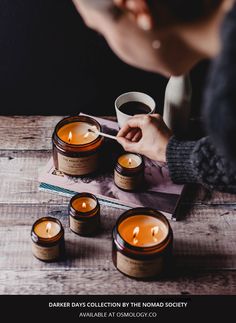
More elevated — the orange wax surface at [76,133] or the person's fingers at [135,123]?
the person's fingers at [135,123]

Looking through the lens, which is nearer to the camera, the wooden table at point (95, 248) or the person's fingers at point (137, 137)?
the wooden table at point (95, 248)

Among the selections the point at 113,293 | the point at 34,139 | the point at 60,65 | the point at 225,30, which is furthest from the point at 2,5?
the point at 225,30

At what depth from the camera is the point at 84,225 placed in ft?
3.86

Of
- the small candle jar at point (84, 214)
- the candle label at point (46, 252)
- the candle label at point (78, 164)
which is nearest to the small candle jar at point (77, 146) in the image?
the candle label at point (78, 164)

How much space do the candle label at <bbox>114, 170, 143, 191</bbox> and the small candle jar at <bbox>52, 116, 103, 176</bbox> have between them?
67 millimetres

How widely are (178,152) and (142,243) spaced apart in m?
0.21

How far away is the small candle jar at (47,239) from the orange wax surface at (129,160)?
0.22 meters

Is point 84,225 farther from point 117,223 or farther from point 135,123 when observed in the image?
point 135,123

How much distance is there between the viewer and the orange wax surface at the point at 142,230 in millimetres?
1120

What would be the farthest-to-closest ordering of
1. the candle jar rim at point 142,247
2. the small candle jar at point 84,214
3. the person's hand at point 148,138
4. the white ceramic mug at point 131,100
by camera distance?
1. the white ceramic mug at point 131,100
2. the person's hand at point 148,138
3. the small candle jar at point 84,214
4. the candle jar rim at point 142,247

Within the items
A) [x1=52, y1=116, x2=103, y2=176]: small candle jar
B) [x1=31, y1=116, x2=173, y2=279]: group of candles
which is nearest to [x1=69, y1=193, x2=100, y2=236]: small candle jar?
[x1=31, y1=116, x2=173, y2=279]: group of candles

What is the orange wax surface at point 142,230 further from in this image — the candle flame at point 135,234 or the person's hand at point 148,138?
the person's hand at point 148,138
